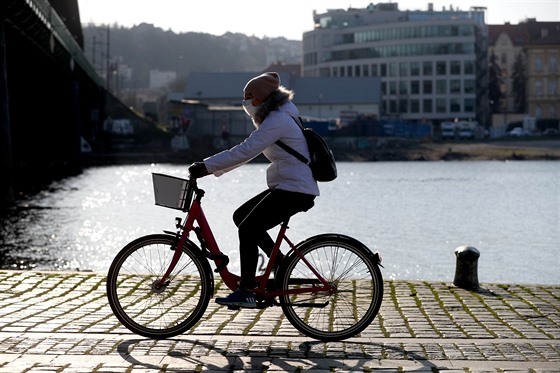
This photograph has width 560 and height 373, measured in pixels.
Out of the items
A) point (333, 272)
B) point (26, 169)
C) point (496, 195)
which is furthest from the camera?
point (496, 195)

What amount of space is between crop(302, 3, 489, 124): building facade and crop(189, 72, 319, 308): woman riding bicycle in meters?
145

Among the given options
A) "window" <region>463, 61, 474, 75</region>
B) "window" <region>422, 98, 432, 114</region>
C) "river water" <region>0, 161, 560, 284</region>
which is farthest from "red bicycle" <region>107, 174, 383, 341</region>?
"window" <region>463, 61, 474, 75</region>

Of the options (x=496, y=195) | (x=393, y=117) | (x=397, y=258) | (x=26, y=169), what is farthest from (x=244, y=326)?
(x=393, y=117)

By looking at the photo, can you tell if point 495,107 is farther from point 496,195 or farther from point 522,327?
point 522,327

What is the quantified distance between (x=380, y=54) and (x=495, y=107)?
16064 mm

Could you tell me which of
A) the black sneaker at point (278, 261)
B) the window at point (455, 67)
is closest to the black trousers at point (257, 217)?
the black sneaker at point (278, 261)

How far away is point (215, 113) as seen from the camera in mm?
118562

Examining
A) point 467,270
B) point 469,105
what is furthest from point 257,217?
point 469,105

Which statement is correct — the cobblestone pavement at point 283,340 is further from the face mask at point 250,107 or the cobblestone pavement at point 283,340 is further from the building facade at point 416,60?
the building facade at point 416,60

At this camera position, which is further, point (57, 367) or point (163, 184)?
point (163, 184)

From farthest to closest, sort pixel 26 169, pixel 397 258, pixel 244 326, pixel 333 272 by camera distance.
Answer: pixel 26 169
pixel 397 258
pixel 244 326
pixel 333 272

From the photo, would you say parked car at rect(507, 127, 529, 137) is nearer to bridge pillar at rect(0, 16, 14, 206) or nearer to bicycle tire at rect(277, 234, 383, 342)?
bridge pillar at rect(0, 16, 14, 206)

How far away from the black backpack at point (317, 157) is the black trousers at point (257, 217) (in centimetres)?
18

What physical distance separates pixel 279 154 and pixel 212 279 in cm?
91
